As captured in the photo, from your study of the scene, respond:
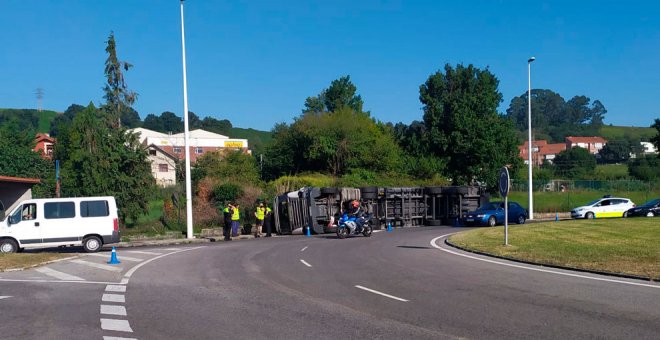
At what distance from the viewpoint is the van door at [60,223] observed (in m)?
23.0

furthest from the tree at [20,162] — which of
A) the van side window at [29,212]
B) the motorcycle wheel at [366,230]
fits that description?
the motorcycle wheel at [366,230]

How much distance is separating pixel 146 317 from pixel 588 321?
6.55m

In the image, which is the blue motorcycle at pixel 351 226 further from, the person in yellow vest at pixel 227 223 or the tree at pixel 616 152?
the tree at pixel 616 152

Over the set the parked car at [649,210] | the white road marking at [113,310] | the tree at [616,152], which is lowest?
the parked car at [649,210]

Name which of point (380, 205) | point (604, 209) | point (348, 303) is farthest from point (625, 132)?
point (348, 303)

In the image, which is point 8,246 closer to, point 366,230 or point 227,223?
point 227,223

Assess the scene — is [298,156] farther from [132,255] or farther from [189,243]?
[132,255]

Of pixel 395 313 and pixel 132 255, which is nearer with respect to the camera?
pixel 395 313

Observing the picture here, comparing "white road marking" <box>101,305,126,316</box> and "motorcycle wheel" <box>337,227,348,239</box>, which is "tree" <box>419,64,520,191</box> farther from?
"white road marking" <box>101,305,126,316</box>

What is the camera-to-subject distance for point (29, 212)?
22844 millimetres

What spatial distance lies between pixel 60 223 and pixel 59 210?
0.48 metres

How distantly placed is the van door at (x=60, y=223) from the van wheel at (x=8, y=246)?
1.00 meters

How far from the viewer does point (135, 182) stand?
31.6 metres

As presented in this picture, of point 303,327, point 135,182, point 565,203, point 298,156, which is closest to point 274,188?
point 135,182
